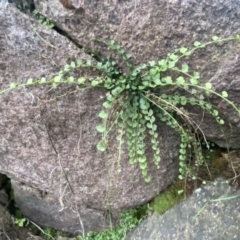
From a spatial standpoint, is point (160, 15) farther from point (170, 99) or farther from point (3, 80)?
point (3, 80)

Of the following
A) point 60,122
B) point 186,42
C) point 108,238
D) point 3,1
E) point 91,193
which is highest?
point 186,42

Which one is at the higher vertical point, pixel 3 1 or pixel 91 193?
pixel 3 1

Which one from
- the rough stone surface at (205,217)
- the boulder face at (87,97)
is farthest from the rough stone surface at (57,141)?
the rough stone surface at (205,217)

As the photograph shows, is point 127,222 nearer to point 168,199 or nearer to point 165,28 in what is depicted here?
point 168,199

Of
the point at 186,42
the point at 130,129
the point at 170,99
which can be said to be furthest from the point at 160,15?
the point at 130,129

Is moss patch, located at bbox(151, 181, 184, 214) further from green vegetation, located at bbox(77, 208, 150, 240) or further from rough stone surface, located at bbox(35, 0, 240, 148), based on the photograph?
rough stone surface, located at bbox(35, 0, 240, 148)

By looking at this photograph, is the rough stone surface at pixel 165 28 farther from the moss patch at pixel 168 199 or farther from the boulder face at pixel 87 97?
the moss patch at pixel 168 199

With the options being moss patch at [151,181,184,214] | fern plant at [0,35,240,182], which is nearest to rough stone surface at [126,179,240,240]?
moss patch at [151,181,184,214]
